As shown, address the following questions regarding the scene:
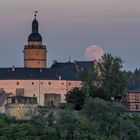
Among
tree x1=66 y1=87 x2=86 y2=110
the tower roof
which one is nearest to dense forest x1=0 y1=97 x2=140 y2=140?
tree x1=66 y1=87 x2=86 y2=110

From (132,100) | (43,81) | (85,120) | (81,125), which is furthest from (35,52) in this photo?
(81,125)

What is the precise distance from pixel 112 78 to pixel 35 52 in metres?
16.0

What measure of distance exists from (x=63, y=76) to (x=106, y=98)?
11.0m

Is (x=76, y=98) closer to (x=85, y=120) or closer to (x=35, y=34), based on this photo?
(x=85, y=120)

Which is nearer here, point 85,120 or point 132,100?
point 85,120

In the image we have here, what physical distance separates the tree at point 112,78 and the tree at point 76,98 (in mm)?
1905

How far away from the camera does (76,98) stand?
91688mm

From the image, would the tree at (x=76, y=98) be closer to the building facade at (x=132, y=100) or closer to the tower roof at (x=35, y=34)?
the building facade at (x=132, y=100)

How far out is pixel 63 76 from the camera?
10281 cm

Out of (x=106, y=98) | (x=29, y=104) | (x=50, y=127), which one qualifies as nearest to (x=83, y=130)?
(x=50, y=127)

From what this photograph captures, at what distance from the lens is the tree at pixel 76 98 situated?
297ft

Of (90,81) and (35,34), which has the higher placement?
(35,34)

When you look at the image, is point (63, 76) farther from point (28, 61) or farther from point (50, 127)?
point (50, 127)

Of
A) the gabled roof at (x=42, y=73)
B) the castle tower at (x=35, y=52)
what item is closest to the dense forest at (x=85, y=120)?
the gabled roof at (x=42, y=73)
